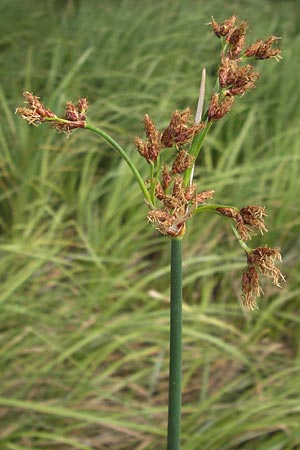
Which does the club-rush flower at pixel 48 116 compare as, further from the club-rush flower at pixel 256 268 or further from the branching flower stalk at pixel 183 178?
the club-rush flower at pixel 256 268

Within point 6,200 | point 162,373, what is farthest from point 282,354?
point 6,200

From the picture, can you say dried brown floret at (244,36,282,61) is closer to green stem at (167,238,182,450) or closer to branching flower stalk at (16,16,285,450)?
branching flower stalk at (16,16,285,450)

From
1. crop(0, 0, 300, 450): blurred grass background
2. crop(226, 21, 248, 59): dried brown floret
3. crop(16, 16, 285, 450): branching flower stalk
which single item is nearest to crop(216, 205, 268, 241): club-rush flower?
crop(16, 16, 285, 450): branching flower stalk

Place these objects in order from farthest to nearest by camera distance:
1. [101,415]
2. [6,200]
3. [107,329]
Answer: [6,200] → [107,329] → [101,415]

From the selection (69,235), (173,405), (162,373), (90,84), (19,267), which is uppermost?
(90,84)

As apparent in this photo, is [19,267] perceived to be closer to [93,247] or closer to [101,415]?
[93,247]

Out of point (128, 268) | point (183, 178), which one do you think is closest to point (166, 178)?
point (183, 178)
